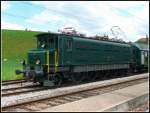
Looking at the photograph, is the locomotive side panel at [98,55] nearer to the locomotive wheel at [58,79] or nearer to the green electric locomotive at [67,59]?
the green electric locomotive at [67,59]

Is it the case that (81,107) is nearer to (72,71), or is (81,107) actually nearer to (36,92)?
(36,92)

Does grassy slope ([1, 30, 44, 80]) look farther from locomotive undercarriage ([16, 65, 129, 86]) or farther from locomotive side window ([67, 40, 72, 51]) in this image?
locomotive side window ([67, 40, 72, 51])

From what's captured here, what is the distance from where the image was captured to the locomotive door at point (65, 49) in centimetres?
2011

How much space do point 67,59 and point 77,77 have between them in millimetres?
2059

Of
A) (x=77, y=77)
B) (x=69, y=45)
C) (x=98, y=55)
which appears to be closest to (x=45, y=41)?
(x=69, y=45)

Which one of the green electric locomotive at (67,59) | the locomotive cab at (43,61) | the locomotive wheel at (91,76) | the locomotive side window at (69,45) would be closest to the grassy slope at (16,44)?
the green electric locomotive at (67,59)

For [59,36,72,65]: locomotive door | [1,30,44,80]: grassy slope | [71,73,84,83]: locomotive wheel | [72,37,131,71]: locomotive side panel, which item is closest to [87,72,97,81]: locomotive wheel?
[72,37,131,71]: locomotive side panel

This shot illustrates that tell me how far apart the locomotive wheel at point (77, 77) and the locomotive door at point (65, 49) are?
1.22 metres

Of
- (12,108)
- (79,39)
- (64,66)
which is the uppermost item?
(79,39)

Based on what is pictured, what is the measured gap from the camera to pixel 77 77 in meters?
22.2

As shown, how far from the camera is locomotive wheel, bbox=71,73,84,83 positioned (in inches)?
848

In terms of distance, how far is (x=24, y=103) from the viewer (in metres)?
12.5

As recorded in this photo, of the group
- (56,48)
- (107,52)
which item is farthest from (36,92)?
(107,52)

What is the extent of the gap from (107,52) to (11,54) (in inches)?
1202
